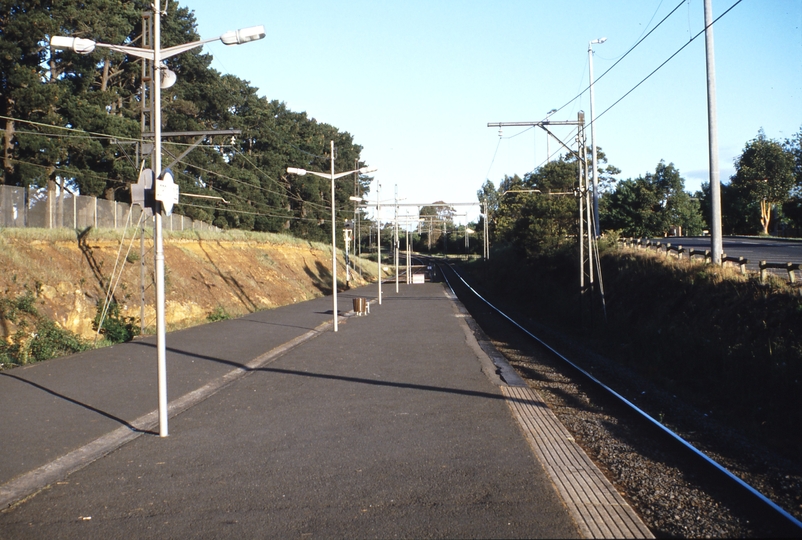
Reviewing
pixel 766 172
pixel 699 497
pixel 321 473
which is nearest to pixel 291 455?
pixel 321 473

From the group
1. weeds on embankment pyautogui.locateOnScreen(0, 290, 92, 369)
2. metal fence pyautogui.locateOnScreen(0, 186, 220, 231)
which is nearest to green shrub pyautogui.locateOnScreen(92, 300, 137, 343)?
weeds on embankment pyautogui.locateOnScreen(0, 290, 92, 369)

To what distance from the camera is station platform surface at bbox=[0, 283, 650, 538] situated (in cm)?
571

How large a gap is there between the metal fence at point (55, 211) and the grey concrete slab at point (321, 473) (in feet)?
59.3

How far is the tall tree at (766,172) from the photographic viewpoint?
184 ft

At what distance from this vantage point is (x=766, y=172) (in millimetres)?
57156

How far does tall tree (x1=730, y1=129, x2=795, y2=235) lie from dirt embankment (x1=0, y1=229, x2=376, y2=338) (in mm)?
38766

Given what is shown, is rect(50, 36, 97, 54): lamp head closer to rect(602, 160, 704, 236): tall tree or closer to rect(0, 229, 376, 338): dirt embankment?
rect(0, 229, 376, 338): dirt embankment

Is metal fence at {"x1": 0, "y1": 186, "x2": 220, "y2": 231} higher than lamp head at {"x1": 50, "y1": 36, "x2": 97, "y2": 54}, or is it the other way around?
lamp head at {"x1": 50, "y1": 36, "x2": 97, "y2": 54}

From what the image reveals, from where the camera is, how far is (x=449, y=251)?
158750mm

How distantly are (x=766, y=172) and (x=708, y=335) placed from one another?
47.2 meters

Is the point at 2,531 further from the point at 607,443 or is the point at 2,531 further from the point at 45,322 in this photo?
the point at 45,322

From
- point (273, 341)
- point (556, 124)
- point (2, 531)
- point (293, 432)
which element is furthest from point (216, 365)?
point (556, 124)

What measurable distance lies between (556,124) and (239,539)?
24.4 meters

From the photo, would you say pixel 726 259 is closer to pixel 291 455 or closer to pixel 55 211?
pixel 291 455
